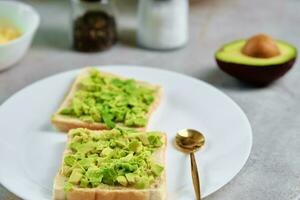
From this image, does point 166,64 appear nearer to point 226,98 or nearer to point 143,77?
point 143,77

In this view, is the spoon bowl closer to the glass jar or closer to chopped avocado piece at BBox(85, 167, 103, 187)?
chopped avocado piece at BBox(85, 167, 103, 187)

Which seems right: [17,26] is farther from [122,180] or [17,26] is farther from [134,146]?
[122,180]

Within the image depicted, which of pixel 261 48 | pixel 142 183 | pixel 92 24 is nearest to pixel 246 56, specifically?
pixel 261 48

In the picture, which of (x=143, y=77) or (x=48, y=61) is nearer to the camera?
(x=143, y=77)

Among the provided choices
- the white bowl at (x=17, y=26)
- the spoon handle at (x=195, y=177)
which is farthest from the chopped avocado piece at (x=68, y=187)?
the white bowl at (x=17, y=26)

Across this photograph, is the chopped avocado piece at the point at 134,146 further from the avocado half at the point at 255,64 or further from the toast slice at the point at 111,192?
the avocado half at the point at 255,64

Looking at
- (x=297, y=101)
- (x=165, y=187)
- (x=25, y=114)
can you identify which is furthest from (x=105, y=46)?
(x=165, y=187)
